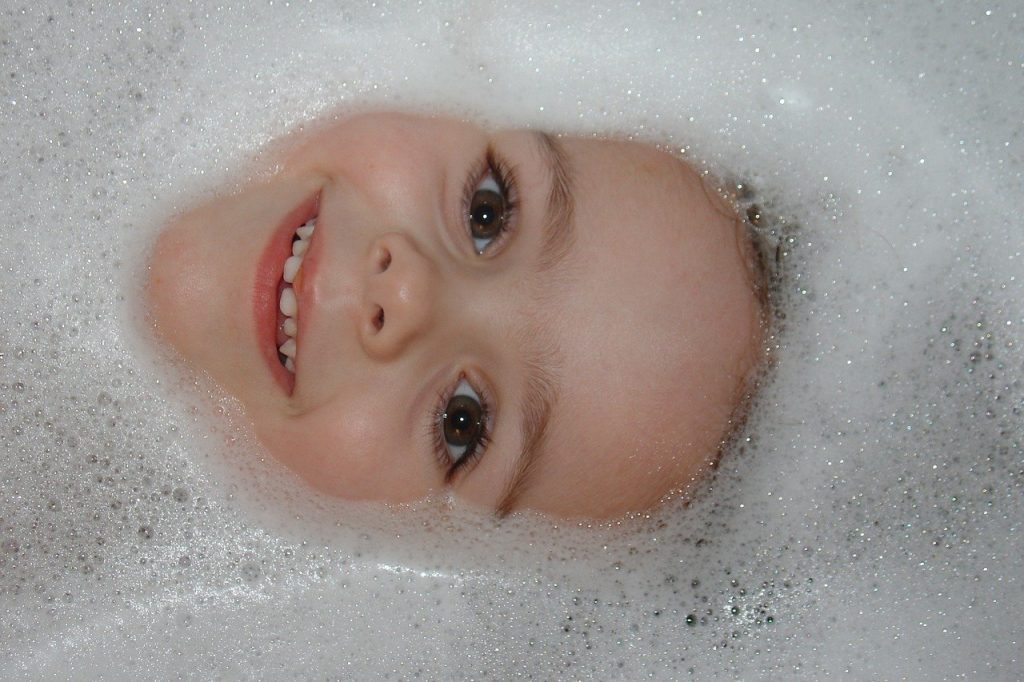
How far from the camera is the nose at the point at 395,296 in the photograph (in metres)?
0.73

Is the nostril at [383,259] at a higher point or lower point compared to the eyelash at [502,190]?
lower

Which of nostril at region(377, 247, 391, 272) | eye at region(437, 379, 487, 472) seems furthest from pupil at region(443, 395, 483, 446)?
nostril at region(377, 247, 391, 272)

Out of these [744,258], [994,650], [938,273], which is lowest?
[994,650]

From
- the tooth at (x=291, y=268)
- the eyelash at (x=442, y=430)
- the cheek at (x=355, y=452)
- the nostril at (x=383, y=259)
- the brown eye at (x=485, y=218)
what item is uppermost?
the brown eye at (x=485, y=218)

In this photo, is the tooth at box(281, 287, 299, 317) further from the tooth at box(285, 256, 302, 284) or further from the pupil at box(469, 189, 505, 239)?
the pupil at box(469, 189, 505, 239)

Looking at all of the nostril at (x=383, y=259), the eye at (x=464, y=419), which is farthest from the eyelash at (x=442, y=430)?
the nostril at (x=383, y=259)

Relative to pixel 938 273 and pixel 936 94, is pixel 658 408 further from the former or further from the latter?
pixel 936 94

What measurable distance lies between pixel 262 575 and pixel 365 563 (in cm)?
12

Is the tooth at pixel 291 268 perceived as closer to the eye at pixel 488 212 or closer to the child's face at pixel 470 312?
the child's face at pixel 470 312

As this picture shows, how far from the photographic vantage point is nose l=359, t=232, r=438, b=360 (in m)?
0.73

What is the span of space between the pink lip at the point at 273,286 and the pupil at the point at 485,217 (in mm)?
149

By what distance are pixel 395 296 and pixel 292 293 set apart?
4.9 inches

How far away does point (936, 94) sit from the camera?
94 centimetres

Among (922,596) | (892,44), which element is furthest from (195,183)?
(922,596)
